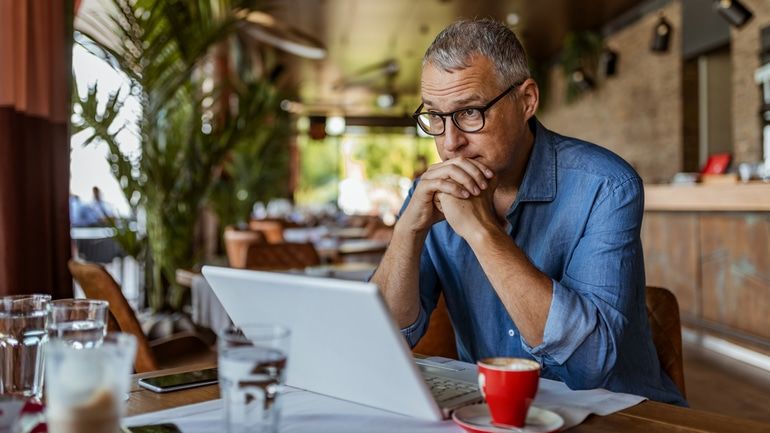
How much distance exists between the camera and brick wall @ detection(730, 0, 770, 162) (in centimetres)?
741

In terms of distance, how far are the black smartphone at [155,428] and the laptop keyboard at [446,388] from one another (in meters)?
0.35

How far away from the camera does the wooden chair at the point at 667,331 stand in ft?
5.30

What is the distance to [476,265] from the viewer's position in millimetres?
1665

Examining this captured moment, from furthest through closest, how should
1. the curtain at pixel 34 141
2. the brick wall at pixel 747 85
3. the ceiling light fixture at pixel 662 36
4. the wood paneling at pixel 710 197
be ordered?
the ceiling light fixture at pixel 662 36, the brick wall at pixel 747 85, the wood paneling at pixel 710 197, the curtain at pixel 34 141

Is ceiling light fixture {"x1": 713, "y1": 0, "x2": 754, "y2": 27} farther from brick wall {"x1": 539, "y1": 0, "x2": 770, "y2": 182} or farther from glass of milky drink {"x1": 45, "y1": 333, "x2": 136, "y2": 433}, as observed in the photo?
glass of milky drink {"x1": 45, "y1": 333, "x2": 136, "y2": 433}

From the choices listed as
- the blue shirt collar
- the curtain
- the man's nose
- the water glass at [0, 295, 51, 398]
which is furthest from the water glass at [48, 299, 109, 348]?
the curtain

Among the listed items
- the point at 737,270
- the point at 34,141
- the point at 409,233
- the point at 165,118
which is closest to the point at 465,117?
the point at 409,233

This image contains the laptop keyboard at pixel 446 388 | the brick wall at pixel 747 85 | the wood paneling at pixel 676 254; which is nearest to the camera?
the laptop keyboard at pixel 446 388

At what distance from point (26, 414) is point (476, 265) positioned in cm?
104

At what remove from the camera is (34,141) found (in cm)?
258

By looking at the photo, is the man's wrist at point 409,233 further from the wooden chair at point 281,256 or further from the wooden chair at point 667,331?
the wooden chair at point 281,256

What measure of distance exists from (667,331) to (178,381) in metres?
1.03

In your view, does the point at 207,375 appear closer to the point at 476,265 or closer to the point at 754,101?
the point at 476,265

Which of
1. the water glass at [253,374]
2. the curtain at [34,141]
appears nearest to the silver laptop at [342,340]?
the water glass at [253,374]
